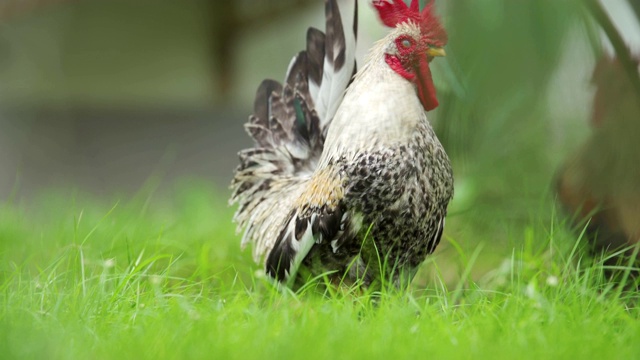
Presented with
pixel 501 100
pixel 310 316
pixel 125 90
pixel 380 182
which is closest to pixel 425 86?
pixel 380 182

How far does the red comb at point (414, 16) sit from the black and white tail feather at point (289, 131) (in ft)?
0.77

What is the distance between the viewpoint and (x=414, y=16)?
2359 mm

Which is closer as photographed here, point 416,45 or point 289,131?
point 416,45

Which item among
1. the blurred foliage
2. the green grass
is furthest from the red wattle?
the blurred foliage

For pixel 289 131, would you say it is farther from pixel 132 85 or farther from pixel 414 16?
pixel 132 85

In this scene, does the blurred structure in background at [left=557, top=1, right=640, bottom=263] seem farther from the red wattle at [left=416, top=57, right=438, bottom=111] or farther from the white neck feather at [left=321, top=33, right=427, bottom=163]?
the white neck feather at [left=321, top=33, right=427, bottom=163]

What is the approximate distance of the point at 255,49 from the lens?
26.7 feet

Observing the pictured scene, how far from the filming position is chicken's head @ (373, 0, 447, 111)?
2311mm

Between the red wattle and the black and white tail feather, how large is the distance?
43 cm

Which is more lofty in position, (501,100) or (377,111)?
(377,111)

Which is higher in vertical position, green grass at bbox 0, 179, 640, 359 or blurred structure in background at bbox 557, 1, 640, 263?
blurred structure in background at bbox 557, 1, 640, 263

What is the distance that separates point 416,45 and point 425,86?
14cm

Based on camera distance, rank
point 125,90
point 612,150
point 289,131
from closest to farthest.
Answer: point 612,150 < point 289,131 < point 125,90

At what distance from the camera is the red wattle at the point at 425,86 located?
7.67ft
